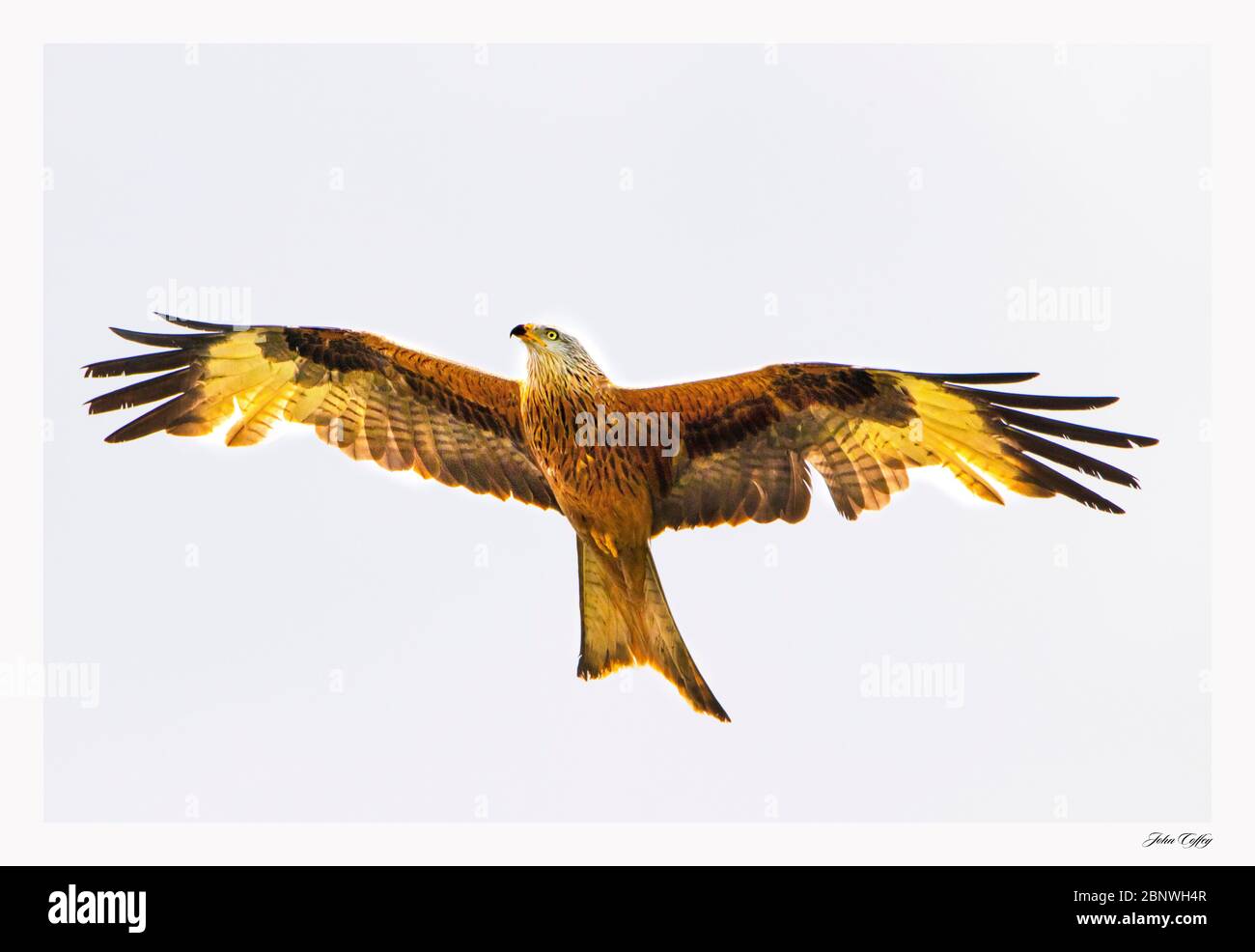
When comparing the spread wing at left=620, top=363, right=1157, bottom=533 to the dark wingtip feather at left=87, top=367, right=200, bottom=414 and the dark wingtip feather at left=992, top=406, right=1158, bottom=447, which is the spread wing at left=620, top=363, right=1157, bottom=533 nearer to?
the dark wingtip feather at left=992, top=406, right=1158, bottom=447

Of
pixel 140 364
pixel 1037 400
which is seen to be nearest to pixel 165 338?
Answer: pixel 140 364

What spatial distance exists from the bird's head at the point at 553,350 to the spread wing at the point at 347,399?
15.6 inches

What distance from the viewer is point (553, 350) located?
8891 mm

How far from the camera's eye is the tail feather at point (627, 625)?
9070 millimetres

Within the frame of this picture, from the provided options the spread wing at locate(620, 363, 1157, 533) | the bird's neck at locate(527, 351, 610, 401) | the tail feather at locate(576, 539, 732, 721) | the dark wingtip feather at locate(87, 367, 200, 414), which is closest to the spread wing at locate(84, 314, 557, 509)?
the dark wingtip feather at locate(87, 367, 200, 414)

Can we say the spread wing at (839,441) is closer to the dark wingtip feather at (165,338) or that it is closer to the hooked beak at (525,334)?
the hooked beak at (525,334)

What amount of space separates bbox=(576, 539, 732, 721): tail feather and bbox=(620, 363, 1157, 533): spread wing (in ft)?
1.48

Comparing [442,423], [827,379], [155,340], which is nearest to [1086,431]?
[827,379]

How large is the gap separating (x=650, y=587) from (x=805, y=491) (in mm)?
1309

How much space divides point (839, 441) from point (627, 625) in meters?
2.00

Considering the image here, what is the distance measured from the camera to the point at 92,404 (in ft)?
29.2

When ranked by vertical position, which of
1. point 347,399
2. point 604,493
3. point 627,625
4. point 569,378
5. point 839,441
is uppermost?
point 569,378

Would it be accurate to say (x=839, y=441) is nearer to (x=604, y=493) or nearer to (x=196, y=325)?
(x=604, y=493)
